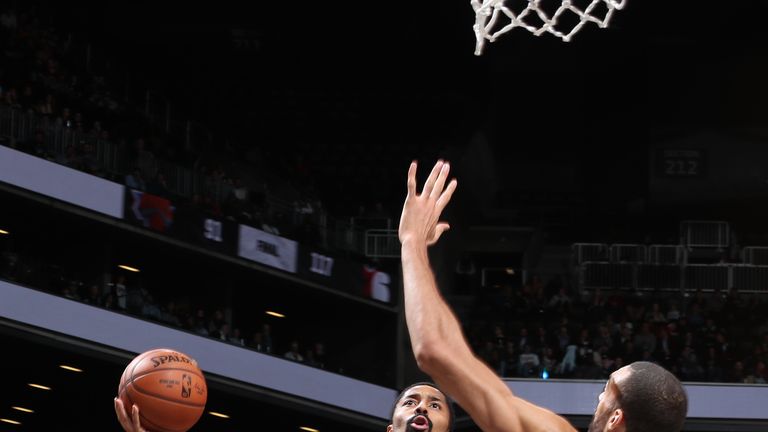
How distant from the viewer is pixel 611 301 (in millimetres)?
22469

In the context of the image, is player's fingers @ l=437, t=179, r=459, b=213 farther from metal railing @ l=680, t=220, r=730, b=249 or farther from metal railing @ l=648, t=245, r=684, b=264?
metal railing @ l=680, t=220, r=730, b=249

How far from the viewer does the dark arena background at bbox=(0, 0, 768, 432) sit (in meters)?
20.0

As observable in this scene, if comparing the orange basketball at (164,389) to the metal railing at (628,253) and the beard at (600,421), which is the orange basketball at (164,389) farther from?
the metal railing at (628,253)

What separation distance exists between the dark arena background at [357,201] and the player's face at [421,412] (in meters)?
13.6

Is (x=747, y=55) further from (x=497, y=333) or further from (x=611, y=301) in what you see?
(x=497, y=333)

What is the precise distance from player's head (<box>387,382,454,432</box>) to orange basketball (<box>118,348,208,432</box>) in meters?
0.75

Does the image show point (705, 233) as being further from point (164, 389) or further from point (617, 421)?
point (617, 421)

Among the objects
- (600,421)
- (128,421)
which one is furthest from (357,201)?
(600,421)

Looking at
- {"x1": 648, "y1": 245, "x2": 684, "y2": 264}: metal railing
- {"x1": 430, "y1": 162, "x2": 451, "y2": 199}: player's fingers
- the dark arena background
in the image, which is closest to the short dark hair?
{"x1": 430, "y1": 162, "x2": 451, "y2": 199}: player's fingers

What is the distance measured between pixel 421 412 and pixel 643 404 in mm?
2158

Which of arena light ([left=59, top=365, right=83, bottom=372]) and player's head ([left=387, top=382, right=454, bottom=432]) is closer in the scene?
player's head ([left=387, top=382, right=454, bottom=432])

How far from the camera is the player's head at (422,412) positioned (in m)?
4.88

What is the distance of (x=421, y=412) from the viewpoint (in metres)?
4.94

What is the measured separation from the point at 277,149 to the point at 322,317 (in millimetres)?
4036
